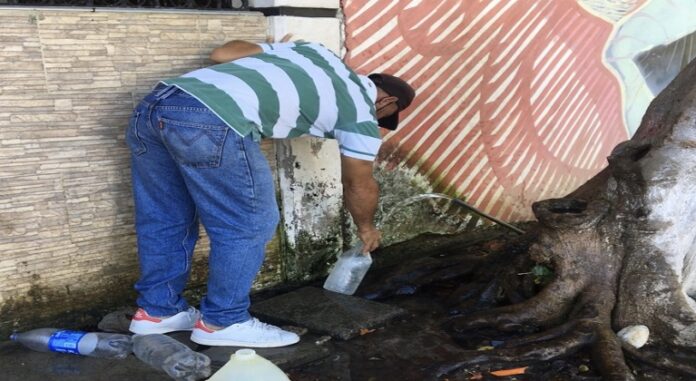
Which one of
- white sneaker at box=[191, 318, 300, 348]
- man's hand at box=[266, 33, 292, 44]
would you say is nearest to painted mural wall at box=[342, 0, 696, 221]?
man's hand at box=[266, 33, 292, 44]

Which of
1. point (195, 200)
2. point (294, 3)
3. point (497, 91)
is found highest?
point (294, 3)

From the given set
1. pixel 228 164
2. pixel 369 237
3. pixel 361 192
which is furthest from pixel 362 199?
pixel 228 164

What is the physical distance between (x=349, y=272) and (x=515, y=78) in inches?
97.1

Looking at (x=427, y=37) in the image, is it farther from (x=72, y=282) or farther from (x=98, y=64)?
(x=72, y=282)

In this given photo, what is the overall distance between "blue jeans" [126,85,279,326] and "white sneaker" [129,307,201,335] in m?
0.03

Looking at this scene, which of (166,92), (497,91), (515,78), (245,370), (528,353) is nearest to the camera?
(245,370)

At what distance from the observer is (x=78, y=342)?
3.07 metres

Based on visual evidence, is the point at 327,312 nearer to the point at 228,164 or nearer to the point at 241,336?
the point at 241,336

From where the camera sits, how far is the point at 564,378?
121 inches

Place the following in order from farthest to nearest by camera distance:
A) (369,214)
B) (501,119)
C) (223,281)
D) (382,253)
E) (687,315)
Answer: (501,119)
(382,253)
(369,214)
(687,315)
(223,281)

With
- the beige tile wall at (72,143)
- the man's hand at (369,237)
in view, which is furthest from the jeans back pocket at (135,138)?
the man's hand at (369,237)

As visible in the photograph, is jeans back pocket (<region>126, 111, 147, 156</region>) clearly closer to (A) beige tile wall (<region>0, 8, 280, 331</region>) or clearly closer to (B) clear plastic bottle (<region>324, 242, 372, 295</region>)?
(A) beige tile wall (<region>0, 8, 280, 331</region>)

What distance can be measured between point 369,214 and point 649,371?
4.94ft

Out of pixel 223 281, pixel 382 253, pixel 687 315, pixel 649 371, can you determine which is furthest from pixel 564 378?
pixel 382 253
